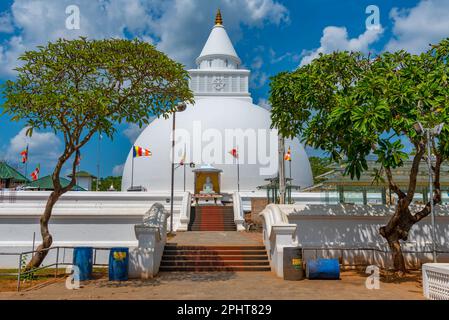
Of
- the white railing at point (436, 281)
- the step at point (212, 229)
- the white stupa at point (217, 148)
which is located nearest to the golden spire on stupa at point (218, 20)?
the white stupa at point (217, 148)

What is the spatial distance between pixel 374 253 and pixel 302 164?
26.5 metres

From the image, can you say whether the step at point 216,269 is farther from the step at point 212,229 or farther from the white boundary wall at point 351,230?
the step at point 212,229

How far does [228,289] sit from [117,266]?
362 cm

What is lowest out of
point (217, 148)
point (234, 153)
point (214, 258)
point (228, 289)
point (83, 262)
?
point (228, 289)

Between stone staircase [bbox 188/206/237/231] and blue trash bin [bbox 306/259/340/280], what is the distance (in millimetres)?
11612

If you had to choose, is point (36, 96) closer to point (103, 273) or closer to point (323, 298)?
point (103, 273)

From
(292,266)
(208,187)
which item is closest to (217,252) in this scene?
(292,266)

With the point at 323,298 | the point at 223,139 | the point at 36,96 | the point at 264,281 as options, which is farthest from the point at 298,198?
the point at 36,96

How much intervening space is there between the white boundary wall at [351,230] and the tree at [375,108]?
6.01 feet

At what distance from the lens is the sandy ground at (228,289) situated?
32.5 ft

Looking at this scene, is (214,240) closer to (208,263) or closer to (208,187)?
(208,263)

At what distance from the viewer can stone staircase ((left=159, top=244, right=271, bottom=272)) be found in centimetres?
1373

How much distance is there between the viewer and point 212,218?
25.2 meters

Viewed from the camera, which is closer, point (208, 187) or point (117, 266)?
point (117, 266)
